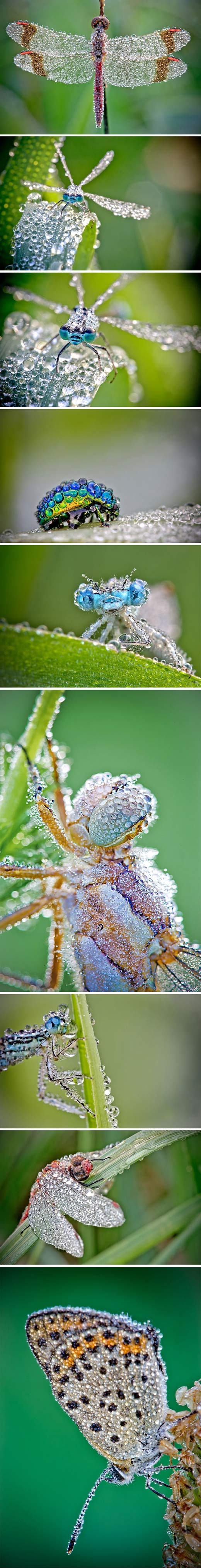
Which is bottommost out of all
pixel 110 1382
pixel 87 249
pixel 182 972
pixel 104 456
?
pixel 110 1382

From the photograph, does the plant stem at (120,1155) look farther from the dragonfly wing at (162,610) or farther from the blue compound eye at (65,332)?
the blue compound eye at (65,332)

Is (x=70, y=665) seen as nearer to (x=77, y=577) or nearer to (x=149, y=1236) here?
(x=77, y=577)

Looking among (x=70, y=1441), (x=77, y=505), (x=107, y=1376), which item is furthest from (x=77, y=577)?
(x=70, y=1441)

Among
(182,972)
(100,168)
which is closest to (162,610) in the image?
(182,972)

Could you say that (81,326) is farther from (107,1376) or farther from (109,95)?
(107,1376)

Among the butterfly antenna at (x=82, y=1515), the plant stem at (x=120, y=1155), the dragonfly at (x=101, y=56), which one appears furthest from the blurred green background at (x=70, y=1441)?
the dragonfly at (x=101, y=56)

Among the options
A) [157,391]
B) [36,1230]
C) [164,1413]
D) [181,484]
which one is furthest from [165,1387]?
[157,391]

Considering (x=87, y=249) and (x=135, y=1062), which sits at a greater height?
(x=87, y=249)
